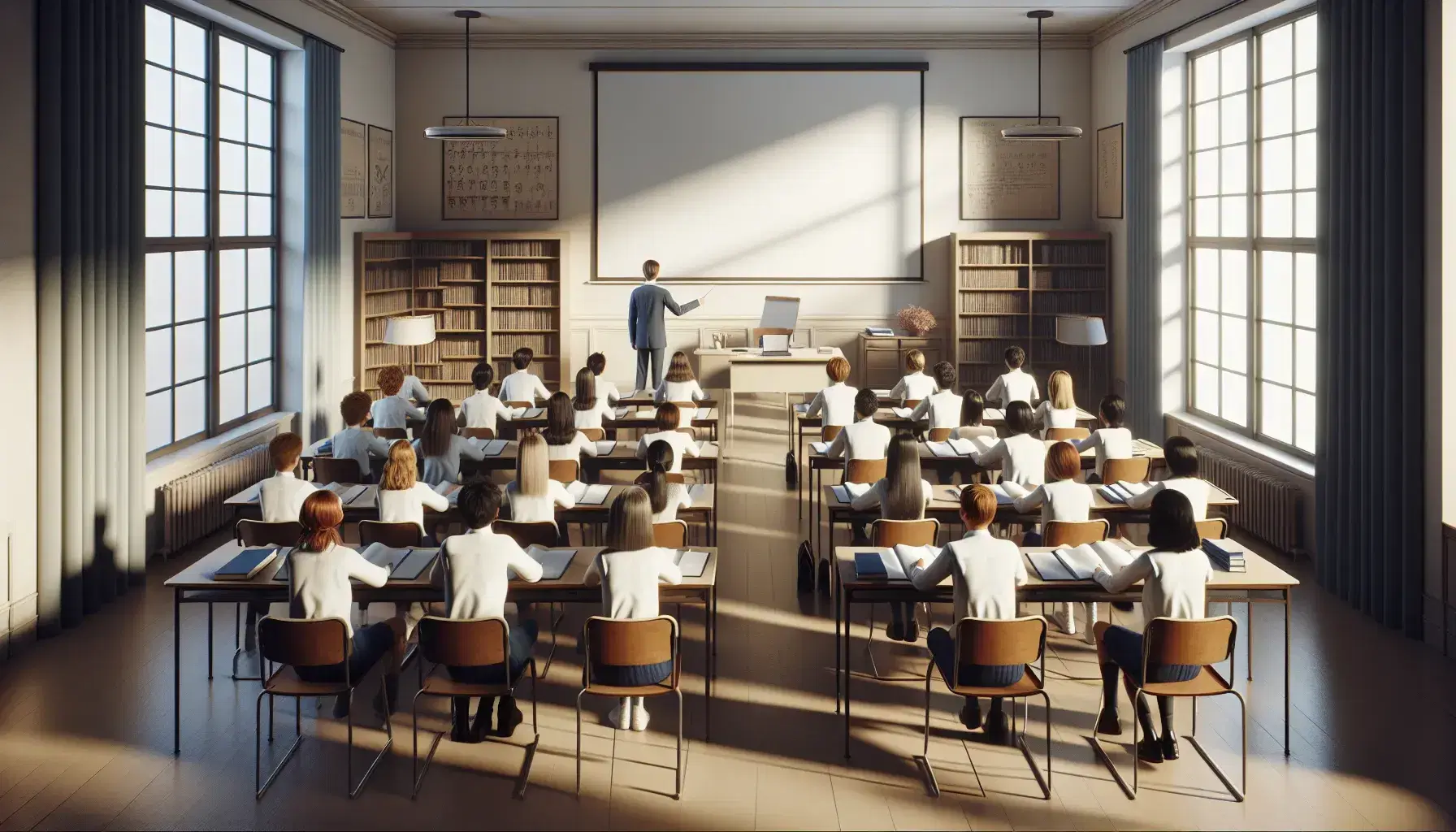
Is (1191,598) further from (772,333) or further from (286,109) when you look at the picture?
(286,109)

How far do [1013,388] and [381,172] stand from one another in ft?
21.6

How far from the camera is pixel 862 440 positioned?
24.3 ft

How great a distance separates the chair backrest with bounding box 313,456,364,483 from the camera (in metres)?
7.19

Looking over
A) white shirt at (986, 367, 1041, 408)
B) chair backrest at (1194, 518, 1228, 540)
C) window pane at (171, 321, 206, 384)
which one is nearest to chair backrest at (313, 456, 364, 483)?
window pane at (171, 321, 206, 384)

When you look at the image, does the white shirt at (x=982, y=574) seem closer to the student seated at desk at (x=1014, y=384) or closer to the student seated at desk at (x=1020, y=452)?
the student seated at desk at (x=1020, y=452)

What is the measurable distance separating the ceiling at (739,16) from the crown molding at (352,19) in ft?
0.23

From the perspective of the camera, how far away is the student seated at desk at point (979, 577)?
4543 millimetres

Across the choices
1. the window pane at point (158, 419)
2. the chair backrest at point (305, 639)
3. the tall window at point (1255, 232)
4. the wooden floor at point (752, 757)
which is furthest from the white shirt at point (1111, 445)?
the window pane at point (158, 419)

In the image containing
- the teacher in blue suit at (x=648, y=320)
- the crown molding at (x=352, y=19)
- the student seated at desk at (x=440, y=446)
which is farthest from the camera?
the teacher in blue suit at (x=648, y=320)

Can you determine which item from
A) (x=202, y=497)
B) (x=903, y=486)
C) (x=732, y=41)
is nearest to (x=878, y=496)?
(x=903, y=486)

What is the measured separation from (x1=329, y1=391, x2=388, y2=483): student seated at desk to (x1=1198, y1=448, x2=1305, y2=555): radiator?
5317mm

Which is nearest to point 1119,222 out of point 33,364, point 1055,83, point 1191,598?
point 1055,83

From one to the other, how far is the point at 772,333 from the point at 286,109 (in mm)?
4527

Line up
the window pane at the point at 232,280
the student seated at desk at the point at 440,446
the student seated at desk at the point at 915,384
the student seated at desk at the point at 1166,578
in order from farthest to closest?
the student seated at desk at the point at 915,384, the window pane at the point at 232,280, the student seated at desk at the point at 440,446, the student seated at desk at the point at 1166,578
